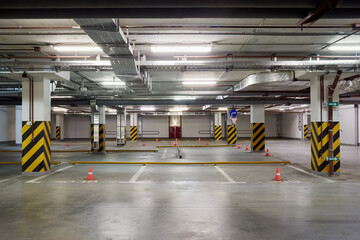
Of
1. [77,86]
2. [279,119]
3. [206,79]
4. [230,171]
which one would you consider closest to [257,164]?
[230,171]

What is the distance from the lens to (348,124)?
27.9m

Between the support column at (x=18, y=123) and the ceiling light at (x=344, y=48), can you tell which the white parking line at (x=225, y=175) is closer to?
the ceiling light at (x=344, y=48)

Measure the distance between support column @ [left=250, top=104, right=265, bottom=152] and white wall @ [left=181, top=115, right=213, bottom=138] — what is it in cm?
2261

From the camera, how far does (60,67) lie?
31.1 ft

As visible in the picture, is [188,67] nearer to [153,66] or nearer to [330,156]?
[153,66]

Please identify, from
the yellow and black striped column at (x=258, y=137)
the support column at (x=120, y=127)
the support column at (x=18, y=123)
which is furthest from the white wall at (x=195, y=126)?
the yellow and black striped column at (x=258, y=137)

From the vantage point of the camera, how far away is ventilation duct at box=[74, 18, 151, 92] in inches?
207

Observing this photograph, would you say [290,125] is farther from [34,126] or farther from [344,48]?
[34,126]

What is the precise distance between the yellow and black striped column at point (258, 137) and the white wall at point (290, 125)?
18768 mm

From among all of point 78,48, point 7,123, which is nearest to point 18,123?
point 7,123

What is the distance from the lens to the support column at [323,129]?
10.7 meters

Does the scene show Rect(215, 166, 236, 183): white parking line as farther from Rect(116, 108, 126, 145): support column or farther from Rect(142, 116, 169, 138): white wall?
Rect(142, 116, 169, 138): white wall

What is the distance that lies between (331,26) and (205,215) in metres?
5.48

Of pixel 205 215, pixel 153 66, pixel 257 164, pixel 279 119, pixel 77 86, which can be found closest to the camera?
pixel 205 215
